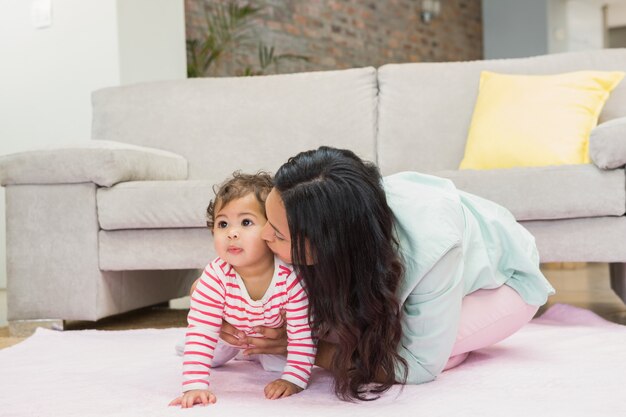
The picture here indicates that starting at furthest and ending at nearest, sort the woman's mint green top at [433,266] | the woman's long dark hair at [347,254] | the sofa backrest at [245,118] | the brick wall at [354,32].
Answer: the brick wall at [354,32] → the sofa backrest at [245,118] → the woman's mint green top at [433,266] → the woman's long dark hair at [347,254]

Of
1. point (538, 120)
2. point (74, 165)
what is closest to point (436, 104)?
point (538, 120)

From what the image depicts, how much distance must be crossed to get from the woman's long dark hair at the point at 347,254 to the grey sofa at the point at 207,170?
3.00 feet

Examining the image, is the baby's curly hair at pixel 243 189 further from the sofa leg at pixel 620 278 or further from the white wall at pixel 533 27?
the white wall at pixel 533 27

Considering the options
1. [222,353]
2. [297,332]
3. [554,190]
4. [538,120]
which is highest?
[538,120]

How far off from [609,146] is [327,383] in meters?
1.07

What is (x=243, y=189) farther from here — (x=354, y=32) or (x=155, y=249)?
(x=354, y=32)

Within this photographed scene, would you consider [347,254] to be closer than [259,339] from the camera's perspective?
Yes

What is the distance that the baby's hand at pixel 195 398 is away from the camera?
1.34 meters

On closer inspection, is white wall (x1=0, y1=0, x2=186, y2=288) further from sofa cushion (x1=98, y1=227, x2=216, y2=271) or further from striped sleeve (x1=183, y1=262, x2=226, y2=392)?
striped sleeve (x1=183, y1=262, x2=226, y2=392)

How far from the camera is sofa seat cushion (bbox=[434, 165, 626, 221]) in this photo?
6.84 feet

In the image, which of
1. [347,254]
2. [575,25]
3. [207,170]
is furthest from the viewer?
[575,25]

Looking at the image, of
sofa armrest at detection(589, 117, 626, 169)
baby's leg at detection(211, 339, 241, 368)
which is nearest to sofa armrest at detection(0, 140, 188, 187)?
baby's leg at detection(211, 339, 241, 368)

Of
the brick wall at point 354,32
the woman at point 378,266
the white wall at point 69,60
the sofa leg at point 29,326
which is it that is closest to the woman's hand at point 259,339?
the woman at point 378,266

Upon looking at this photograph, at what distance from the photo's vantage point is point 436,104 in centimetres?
285
